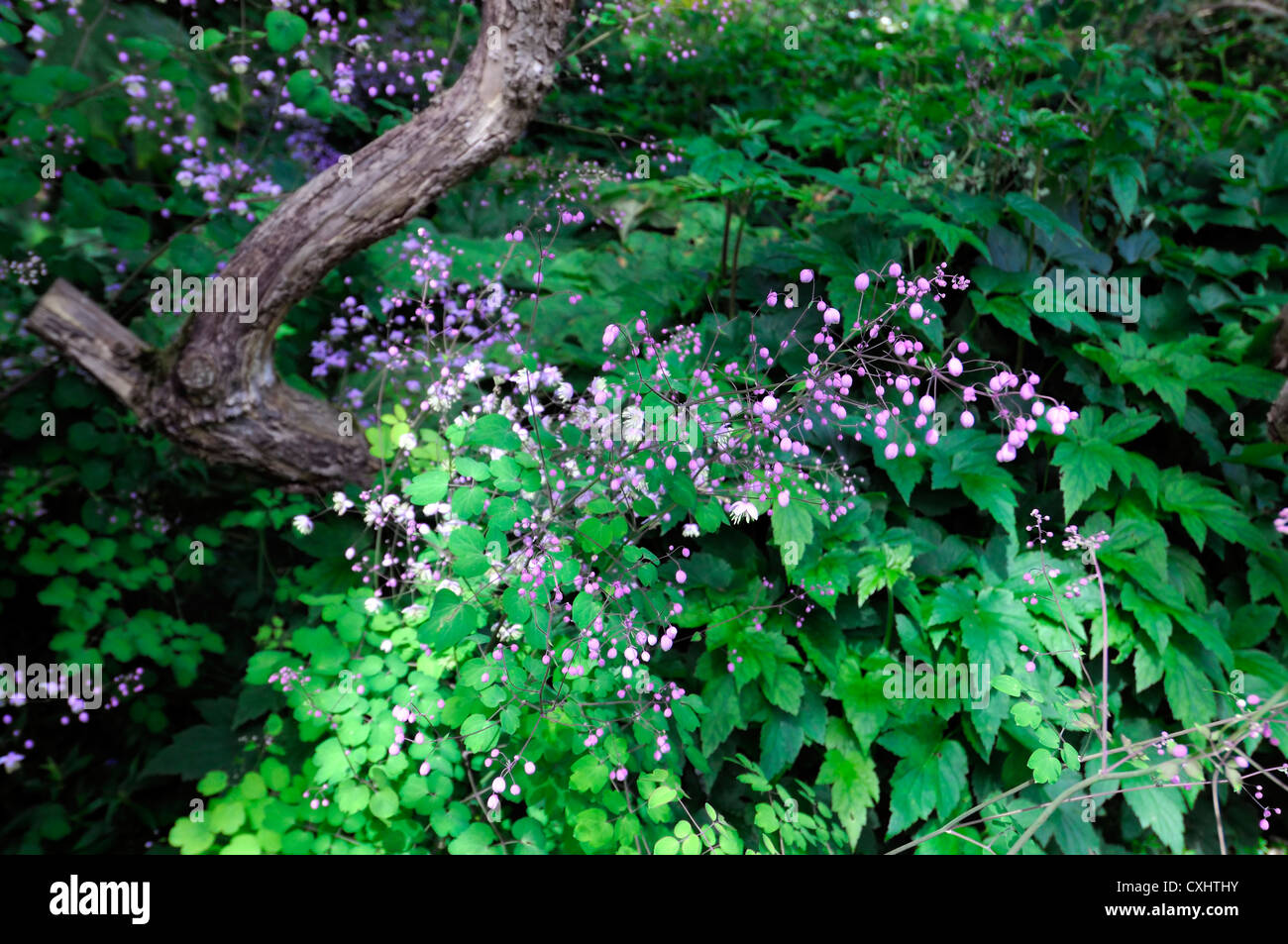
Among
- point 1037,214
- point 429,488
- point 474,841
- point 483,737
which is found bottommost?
point 474,841

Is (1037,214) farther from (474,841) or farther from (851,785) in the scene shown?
(474,841)

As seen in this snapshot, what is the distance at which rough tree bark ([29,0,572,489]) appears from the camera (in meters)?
2.79

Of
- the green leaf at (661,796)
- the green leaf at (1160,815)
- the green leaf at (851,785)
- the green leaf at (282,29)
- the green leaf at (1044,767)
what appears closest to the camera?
the green leaf at (1044,767)

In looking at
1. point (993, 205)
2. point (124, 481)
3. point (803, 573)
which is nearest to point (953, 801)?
point (803, 573)

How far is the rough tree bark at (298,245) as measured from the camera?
279 cm

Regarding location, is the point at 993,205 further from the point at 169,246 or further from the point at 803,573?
the point at 169,246

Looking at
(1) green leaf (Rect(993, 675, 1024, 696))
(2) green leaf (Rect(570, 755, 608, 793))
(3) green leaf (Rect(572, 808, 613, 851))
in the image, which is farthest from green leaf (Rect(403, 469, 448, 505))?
(1) green leaf (Rect(993, 675, 1024, 696))

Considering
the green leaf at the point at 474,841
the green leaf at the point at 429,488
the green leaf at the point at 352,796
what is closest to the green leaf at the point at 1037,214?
the green leaf at the point at 429,488

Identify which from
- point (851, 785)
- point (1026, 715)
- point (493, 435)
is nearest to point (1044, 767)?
point (1026, 715)

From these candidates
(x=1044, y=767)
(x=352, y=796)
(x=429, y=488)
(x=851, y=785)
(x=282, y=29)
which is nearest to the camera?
(x=1044, y=767)

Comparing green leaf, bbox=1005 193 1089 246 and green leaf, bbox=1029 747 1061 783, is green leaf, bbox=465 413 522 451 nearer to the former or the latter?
green leaf, bbox=1029 747 1061 783

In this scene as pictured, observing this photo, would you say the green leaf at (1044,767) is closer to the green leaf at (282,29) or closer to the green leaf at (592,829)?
the green leaf at (592,829)

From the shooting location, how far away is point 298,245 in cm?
282
